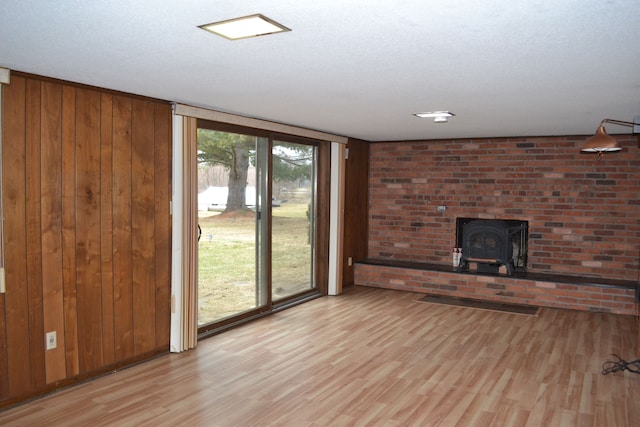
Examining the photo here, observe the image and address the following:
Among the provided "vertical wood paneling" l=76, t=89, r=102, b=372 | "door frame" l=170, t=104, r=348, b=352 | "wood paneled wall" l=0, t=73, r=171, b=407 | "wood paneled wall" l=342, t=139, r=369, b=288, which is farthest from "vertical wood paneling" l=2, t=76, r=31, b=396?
"wood paneled wall" l=342, t=139, r=369, b=288

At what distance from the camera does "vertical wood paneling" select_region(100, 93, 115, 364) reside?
375 centimetres

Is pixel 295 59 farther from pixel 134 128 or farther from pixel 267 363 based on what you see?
pixel 267 363

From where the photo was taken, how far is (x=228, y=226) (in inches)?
201

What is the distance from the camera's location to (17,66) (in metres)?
3.03

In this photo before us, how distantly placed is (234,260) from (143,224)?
130 cm

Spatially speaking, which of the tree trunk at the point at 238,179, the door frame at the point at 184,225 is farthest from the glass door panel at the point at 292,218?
the door frame at the point at 184,225

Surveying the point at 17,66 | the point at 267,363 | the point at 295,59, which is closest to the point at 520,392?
the point at 267,363

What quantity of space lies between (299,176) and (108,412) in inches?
146

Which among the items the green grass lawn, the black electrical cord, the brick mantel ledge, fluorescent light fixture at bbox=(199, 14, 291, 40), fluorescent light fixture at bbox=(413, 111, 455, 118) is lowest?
the black electrical cord

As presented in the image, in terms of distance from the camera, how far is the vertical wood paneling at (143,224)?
4.01 meters

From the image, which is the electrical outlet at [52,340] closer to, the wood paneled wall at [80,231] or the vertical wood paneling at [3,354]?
the wood paneled wall at [80,231]

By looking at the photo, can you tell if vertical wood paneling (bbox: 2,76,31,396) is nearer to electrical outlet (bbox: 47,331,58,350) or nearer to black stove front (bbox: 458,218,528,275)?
electrical outlet (bbox: 47,331,58,350)

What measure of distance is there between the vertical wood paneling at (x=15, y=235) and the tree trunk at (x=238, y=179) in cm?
206

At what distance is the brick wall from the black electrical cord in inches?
90.3
